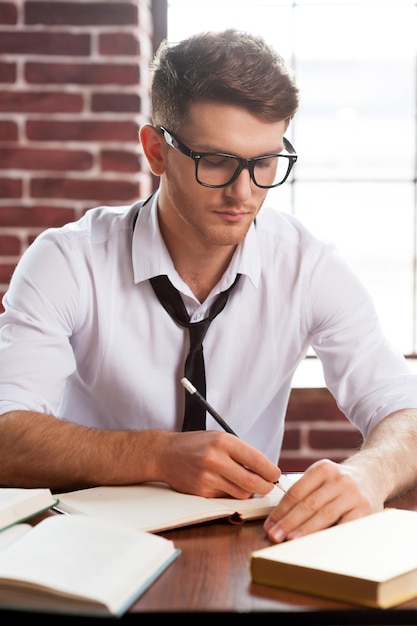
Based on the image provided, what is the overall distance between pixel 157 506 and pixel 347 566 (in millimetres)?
397

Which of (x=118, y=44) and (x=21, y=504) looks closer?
(x=21, y=504)

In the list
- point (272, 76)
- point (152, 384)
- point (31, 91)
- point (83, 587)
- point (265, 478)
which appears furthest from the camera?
point (31, 91)

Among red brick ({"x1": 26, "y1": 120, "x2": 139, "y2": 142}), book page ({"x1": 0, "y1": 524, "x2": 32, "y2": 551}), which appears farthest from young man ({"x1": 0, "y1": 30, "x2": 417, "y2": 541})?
red brick ({"x1": 26, "y1": 120, "x2": 139, "y2": 142})

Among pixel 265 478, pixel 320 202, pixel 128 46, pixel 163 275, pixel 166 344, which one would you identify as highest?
pixel 128 46

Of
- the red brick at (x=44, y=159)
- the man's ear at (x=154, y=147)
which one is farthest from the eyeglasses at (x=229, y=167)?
the red brick at (x=44, y=159)

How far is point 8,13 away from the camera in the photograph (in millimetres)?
2537

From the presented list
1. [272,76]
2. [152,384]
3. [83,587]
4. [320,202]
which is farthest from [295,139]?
[83,587]

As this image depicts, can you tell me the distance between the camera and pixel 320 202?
288 cm

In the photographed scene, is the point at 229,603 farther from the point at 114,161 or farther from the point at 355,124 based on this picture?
the point at 355,124

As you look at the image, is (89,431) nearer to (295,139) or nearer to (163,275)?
(163,275)

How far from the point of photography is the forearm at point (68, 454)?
1479 millimetres

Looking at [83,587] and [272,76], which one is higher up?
[272,76]

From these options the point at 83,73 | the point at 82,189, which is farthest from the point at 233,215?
the point at 83,73

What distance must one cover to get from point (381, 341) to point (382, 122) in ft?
3.76
